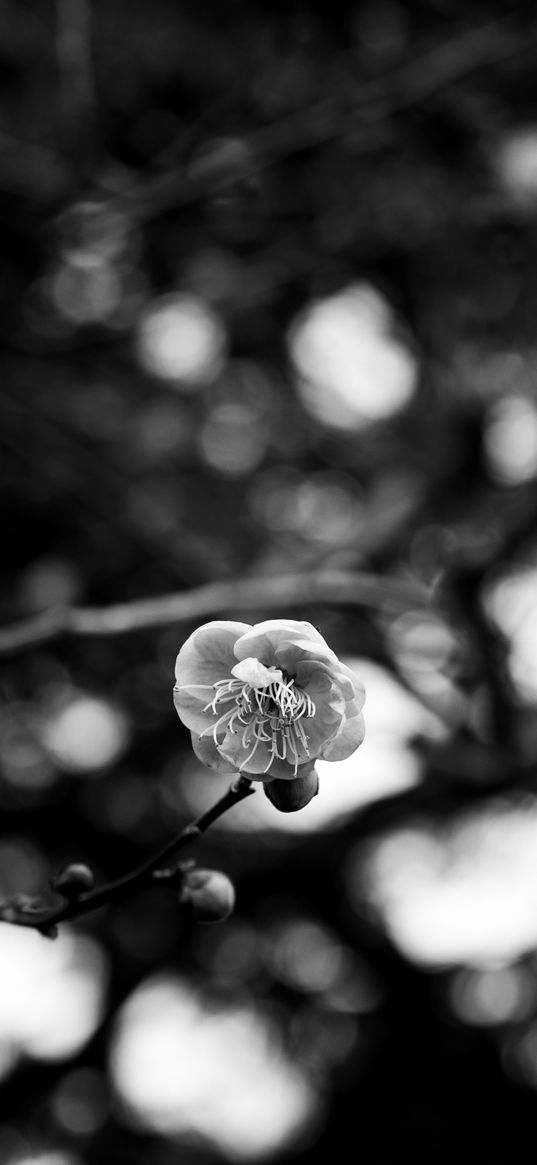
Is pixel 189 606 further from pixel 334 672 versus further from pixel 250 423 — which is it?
pixel 250 423

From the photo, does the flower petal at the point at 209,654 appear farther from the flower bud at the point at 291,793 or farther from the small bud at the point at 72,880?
the small bud at the point at 72,880

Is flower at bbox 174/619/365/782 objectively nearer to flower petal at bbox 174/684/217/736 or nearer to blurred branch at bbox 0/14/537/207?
flower petal at bbox 174/684/217/736

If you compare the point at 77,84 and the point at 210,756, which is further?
the point at 77,84

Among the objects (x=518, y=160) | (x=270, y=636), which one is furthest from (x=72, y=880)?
(x=518, y=160)

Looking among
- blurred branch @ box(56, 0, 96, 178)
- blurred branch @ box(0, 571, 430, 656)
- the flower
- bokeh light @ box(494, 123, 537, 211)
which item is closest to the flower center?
the flower

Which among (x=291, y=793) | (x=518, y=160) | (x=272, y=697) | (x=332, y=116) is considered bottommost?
(x=291, y=793)

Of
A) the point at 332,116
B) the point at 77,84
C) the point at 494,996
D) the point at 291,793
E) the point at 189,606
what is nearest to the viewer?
the point at 291,793

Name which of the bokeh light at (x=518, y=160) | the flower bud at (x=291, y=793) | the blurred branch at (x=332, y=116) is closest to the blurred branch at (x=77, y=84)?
the blurred branch at (x=332, y=116)
